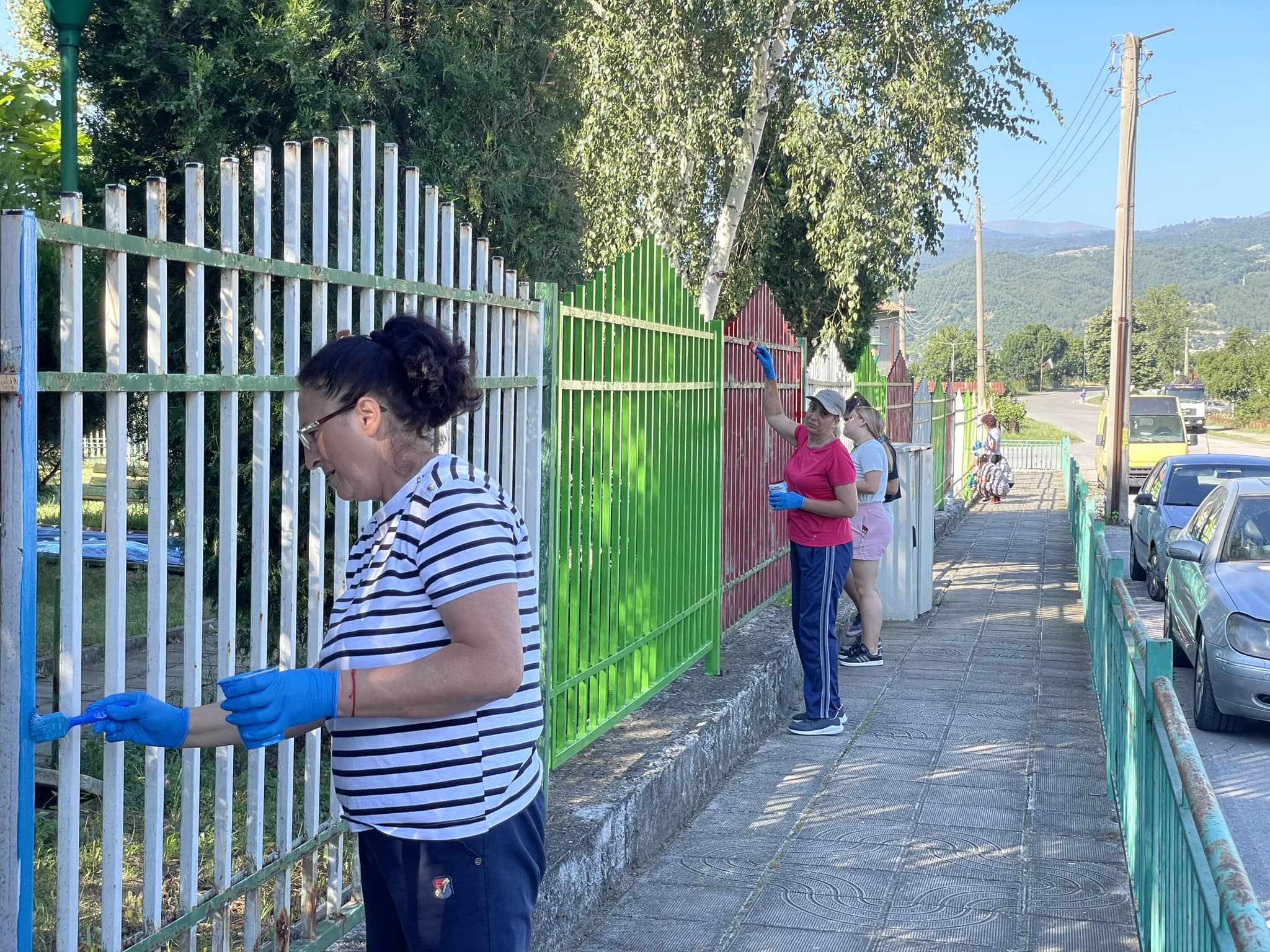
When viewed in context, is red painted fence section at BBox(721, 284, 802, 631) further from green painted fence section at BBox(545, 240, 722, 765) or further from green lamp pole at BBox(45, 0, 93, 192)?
green lamp pole at BBox(45, 0, 93, 192)

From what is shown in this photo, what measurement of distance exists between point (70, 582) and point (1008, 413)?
56.5m

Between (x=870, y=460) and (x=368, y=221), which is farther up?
(x=368, y=221)

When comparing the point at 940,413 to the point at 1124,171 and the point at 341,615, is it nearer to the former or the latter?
the point at 1124,171

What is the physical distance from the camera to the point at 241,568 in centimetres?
518

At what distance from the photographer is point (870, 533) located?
8.77m

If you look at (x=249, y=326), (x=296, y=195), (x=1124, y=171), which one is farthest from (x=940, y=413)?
(x=296, y=195)

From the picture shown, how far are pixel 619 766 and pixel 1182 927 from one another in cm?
257

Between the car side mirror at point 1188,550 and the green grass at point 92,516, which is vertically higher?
the car side mirror at point 1188,550

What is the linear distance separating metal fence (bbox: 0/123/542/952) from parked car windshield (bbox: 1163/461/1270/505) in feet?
36.3

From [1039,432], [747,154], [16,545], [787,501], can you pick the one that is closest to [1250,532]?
[787,501]

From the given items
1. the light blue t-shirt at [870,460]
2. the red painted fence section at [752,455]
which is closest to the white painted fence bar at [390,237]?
the red painted fence section at [752,455]

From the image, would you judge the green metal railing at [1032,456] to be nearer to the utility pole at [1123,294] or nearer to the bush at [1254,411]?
the utility pole at [1123,294]

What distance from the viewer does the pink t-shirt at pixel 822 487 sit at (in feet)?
21.9

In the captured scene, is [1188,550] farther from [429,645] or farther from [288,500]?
[429,645]
